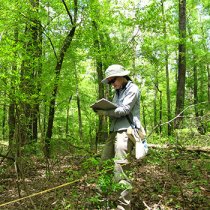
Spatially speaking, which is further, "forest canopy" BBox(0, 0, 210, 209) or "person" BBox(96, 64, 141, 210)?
"forest canopy" BBox(0, 0, 210, 209)

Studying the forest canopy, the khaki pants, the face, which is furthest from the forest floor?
the face

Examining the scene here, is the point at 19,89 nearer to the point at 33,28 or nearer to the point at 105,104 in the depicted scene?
the point at 105,104

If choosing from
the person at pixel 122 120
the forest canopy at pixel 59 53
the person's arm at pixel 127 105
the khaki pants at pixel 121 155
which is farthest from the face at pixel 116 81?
the forest canopy at pixel 59 53

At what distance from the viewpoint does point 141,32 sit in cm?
926

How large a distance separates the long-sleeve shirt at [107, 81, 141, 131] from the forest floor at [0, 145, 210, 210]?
2.11 ft

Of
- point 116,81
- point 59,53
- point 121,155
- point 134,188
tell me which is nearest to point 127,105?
point 116,81

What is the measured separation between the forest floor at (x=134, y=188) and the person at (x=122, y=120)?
22 cm

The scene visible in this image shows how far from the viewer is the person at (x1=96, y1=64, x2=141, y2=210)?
380 centimetres

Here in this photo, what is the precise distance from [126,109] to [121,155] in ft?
2.11

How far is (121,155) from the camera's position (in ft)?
12.7

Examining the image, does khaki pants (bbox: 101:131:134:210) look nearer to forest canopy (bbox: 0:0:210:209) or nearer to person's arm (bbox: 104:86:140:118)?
person's arm (bbox: 104:86:140:118)

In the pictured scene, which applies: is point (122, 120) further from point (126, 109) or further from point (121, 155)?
point (121, 155)

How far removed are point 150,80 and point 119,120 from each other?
17.4 metres

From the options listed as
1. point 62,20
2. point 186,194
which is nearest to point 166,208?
point 186,194
